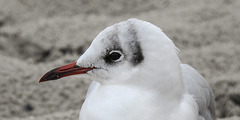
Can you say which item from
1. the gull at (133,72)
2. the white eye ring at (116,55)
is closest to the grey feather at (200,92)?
the gull at (133,72)

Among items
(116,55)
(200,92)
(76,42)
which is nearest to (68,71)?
(116,55)

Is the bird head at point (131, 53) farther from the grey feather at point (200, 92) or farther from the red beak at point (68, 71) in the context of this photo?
the grey feather at point (200, 92)

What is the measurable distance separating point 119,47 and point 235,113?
106 cm

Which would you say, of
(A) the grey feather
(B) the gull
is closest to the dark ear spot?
(B) the gull

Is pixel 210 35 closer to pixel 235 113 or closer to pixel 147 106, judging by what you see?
pixel 235 113

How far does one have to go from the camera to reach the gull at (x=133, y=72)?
4.37 feet

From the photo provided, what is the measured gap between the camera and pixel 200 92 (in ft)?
5.40

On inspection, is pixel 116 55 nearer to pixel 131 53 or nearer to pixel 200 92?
pixel 131 53

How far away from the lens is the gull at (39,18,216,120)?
4.37ft

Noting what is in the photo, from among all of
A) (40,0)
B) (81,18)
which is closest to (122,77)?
(81,18)

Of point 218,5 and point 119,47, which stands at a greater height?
point 218,5

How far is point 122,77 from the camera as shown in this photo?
134cm

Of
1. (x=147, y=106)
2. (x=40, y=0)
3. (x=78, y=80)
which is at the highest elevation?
(x=40, y=0)

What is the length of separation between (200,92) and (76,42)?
1.38m
